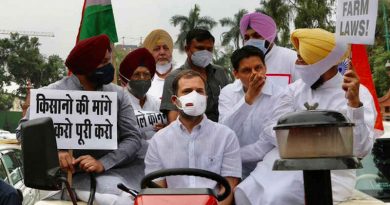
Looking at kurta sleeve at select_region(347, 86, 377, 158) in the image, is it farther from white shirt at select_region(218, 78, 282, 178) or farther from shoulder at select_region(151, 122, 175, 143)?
shoulder at select_region(151, 122, 175, 143)

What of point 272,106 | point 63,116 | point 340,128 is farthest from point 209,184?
point 340,128

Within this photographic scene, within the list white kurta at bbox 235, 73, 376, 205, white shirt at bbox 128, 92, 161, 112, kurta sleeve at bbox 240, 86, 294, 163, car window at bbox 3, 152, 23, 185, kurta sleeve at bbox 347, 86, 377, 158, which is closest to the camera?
kurta sleeve at bbox 347, 86, 377, 158

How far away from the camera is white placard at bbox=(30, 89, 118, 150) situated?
14.7ft

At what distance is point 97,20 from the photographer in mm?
6195

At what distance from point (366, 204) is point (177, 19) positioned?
51.0m

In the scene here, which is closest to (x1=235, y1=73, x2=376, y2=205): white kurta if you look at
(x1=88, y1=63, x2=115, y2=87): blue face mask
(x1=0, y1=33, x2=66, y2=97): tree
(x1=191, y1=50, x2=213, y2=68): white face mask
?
(x1=88, y1=63, x2=115, y2=87): blue face mask

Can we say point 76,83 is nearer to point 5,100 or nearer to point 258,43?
point 258,43

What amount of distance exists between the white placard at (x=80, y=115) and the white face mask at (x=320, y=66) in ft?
4.37

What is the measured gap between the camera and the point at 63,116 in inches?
177

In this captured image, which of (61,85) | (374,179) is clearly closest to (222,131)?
(61,85)

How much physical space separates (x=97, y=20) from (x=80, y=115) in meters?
1.90

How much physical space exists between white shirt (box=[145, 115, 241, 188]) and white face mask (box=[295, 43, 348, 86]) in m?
0.65

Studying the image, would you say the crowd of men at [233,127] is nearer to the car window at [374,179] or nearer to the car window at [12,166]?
the car window at [374,179]

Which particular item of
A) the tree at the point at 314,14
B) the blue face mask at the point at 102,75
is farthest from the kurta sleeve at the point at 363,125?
the tree at the point at 314,14
